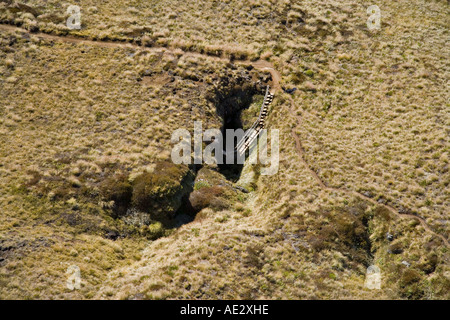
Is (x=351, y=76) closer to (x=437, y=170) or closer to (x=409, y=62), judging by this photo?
(x=409, y=62)

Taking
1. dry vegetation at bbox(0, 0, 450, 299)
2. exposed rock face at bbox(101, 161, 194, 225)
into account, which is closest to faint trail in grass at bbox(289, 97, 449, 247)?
dry vegetation at bbox(0, 0, 450, 299)

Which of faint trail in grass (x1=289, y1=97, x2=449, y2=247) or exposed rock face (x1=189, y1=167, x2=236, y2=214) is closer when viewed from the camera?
faint trail in grass (x1=289, y1=97, x2=449, y2=247)

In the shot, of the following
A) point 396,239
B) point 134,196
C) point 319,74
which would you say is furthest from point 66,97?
point 396,239

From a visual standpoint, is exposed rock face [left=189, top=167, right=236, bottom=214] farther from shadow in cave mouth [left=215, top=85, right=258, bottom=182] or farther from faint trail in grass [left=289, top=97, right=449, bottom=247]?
faint trail in grass [left=289, top=97, right=449, bottom=247]

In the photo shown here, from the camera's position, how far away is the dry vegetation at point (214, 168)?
3186cm

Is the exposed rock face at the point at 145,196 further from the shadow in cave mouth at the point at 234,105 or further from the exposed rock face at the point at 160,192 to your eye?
the shadow in cave mouth at the point at 234,105

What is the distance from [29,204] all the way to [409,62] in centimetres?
4510

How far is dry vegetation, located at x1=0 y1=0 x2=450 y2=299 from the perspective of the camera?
1254 inches

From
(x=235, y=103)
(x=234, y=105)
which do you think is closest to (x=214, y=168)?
(x=234, y=105)

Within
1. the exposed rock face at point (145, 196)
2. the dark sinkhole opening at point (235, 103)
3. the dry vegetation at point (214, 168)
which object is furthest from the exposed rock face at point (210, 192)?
the dark sinkhole opening at point (235, 103)

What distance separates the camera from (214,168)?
138 feet

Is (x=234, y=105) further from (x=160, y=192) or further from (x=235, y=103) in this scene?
(x=160, y=192)

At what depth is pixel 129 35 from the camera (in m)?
54.5

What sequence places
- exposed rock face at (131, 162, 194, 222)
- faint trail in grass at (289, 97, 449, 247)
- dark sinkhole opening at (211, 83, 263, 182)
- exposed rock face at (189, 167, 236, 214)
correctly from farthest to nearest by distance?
dark sinkhole opening at (211, 83, 263, 182) < exposed rock face at (189, 167, 236, 214) < exposed rock face at (131, 162, 194, 222) < faint trail in grass at (289, 97, 449, 247)
